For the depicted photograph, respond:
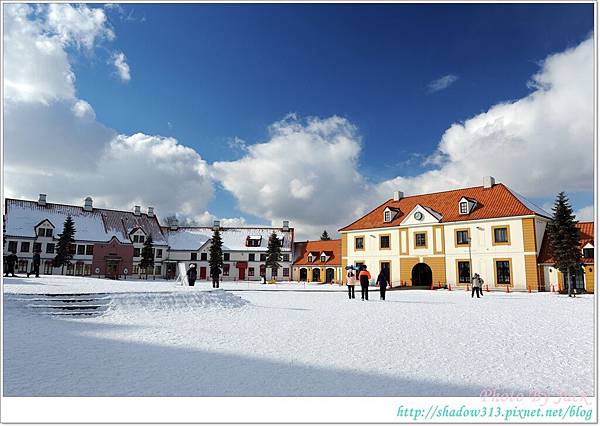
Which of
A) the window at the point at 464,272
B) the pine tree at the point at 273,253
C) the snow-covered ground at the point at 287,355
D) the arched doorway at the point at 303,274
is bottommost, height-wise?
the arched doorway at the point at 303,274

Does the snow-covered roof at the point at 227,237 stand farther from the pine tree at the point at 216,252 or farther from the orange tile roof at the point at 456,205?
the orange tile roof at the point at 456,205

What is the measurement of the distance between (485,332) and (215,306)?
7.94 metres

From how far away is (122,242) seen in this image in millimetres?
48125

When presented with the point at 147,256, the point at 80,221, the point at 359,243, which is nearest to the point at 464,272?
the point at 359,243

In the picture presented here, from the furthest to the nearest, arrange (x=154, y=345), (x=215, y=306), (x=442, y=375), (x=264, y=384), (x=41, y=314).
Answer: (x=215, y=306)
(x=41, y=314)
(x=154, y=345)
(x=442, y=375)
(x=264, y=384)

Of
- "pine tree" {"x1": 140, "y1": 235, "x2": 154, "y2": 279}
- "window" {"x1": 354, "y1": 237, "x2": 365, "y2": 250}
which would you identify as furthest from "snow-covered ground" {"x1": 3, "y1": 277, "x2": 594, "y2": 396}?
"pine tree" {"x1": 140, "y1": 235, "x2": 154, "y2": 279}

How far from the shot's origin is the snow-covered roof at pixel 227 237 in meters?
54.5

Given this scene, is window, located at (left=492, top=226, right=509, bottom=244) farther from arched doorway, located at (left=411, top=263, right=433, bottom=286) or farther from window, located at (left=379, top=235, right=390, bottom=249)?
window, located at (left=379, top=235, right=390, bottom=249)

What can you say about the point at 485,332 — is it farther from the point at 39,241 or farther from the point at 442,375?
the point at 39,241

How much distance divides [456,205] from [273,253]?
2455cm

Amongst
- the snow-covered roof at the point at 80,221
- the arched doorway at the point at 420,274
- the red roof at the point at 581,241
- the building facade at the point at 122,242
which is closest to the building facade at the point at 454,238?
the arched doorway at the point at 420,274

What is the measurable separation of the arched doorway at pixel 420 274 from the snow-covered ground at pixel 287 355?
2236 centimetres

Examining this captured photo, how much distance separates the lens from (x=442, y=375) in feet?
17.0
